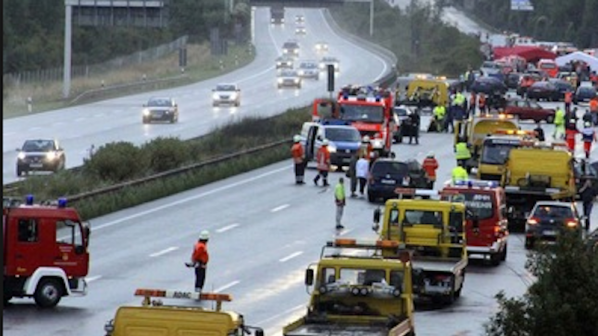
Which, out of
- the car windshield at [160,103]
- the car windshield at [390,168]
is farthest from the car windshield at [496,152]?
the car windshield at [160,103]

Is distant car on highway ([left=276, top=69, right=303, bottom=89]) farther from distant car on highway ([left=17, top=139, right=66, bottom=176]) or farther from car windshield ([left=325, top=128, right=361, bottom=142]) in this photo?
distant car on highway ([left=17, top=139, right=66, bottom=176])

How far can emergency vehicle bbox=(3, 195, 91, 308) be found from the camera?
29.4 meters

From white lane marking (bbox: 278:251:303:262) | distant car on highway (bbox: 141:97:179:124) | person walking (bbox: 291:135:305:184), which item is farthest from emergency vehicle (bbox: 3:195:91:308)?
distant car on highway (bbox: 141:97:179:124)

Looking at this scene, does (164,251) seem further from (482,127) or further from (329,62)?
(329,62)

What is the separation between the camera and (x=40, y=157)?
180 ft

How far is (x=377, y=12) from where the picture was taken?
184m

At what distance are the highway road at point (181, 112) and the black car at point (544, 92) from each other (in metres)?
11.2

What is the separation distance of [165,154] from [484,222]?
18.1 m

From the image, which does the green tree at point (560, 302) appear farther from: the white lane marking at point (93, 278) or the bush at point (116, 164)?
the bush at point (116, 164)

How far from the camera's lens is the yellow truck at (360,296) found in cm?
2222

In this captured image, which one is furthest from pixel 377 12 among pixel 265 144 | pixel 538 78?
pixel 265 144

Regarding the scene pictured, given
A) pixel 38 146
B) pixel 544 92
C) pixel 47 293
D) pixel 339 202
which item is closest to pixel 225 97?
pixel 544 92

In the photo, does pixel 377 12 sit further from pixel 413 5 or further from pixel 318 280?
pixel 318 280

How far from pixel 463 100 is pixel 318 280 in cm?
5113
